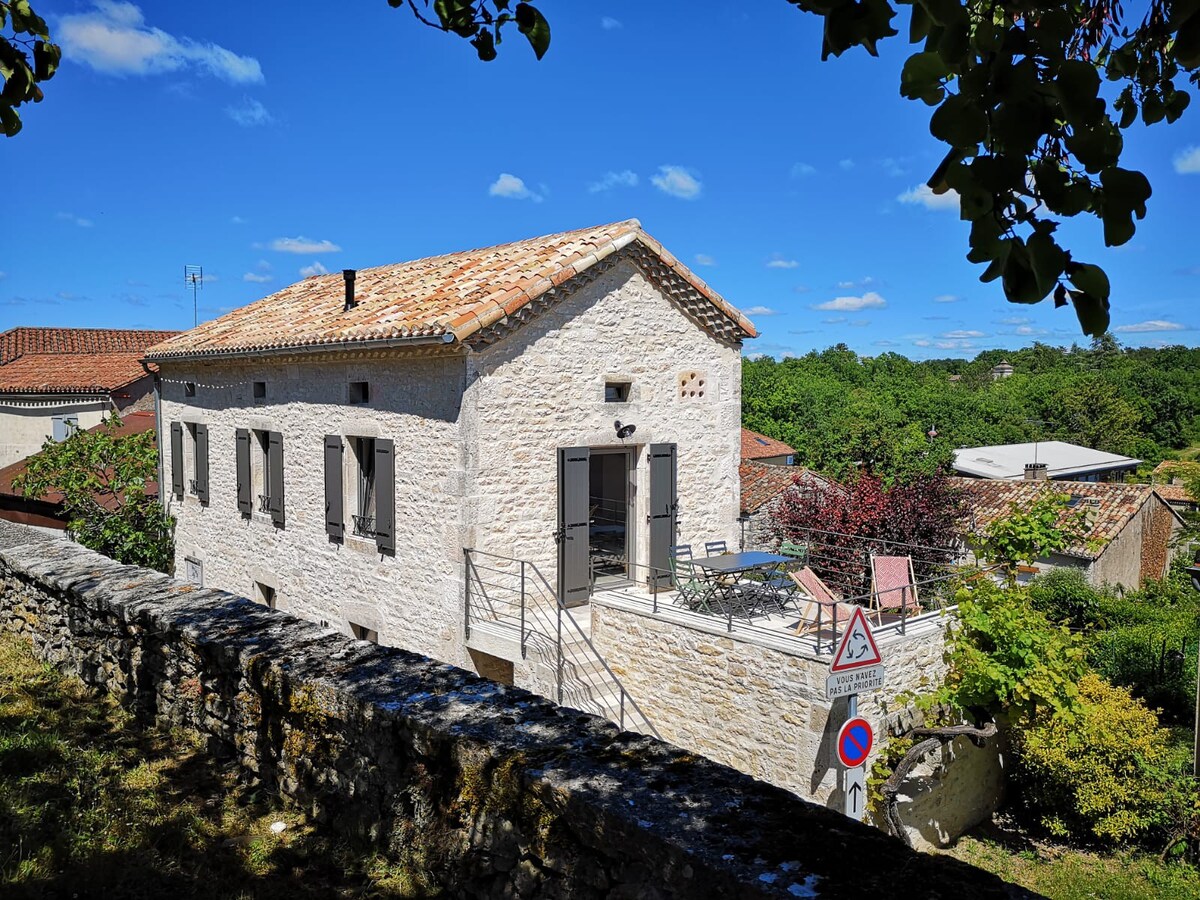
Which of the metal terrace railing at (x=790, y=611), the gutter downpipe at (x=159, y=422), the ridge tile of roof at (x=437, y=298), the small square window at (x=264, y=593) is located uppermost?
the ridge tile of roof at (x=437, y=298)

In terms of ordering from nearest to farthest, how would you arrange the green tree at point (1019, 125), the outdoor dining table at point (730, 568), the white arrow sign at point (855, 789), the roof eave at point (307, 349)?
1. the green tree at point (1019, 125)
2. the white arrow sign at point (855, 789)
3. the roof eave at point (307, 349)
4. the outdoor dining table at point (730, 568)

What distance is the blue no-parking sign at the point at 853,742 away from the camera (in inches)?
300

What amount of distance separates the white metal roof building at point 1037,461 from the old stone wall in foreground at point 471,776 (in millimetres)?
30817

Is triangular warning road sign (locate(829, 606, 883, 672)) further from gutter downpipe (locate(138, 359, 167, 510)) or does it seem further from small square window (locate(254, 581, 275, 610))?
gutter downpipe (locate(138, 359, 167, 510))

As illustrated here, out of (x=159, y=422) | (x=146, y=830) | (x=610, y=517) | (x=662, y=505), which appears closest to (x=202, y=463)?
(x=159, y=422)

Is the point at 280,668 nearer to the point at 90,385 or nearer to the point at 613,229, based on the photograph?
the point at 613,229

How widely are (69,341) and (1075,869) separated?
35270mm

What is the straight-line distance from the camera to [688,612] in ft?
35.7

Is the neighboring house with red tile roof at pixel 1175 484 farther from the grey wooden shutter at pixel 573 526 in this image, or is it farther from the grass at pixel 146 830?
the grass at pixel 146 830

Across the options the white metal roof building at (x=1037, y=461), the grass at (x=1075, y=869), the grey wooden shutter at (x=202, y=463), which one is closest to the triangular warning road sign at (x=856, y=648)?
the grass at (x=1075, y=869)

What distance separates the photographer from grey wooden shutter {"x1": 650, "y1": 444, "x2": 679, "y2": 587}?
12242 mm

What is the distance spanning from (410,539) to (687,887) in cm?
950

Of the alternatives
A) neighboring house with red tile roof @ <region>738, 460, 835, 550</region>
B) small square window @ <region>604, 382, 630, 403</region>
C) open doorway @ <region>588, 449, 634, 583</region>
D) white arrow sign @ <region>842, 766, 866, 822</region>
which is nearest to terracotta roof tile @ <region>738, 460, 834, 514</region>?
neighboring house with red tile roof @ <region>738, 460, 835, 550</region>

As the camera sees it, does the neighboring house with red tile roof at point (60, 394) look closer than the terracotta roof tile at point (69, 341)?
Yes
